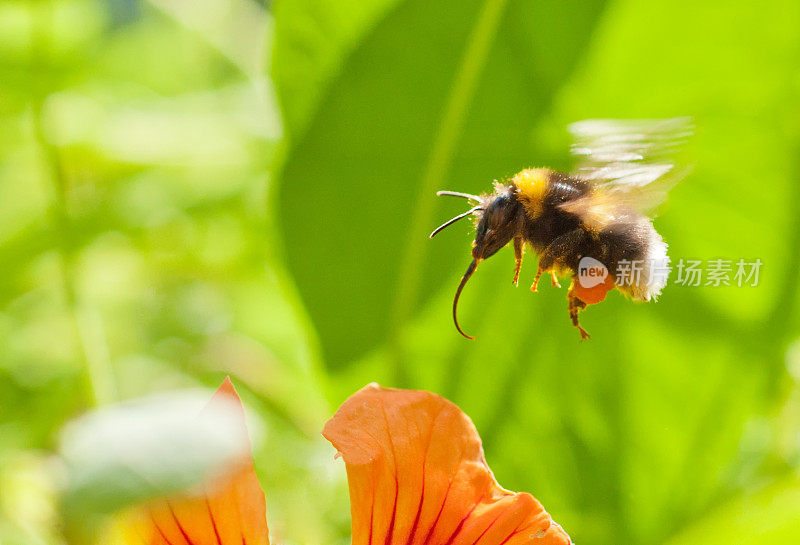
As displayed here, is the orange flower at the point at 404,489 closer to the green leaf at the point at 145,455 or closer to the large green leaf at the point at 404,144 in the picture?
the green leaf at the point at 145,455

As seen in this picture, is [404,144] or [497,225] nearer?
[497,225]

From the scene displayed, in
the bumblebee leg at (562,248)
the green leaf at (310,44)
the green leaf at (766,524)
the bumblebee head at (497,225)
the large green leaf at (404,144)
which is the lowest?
the green leaf at (766,524)

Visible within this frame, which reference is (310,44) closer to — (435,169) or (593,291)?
(435,169)

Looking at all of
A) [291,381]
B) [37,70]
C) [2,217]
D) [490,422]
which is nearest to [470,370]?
[490,422]

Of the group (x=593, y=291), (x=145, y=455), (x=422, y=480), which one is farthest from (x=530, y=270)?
(x=145, y=455)

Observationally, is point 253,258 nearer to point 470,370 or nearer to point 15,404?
point 15,404

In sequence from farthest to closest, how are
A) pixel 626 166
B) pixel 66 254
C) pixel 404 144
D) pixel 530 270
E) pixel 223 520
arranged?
pixel 66 254
pixel 404 144
pixel 530 270
pixel 626 166
pixel 223 520

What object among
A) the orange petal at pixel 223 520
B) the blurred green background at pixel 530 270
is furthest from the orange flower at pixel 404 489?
the blurred green background at pixel 530 270

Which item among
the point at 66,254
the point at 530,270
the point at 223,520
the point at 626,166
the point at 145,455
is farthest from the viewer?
the point at 66,254

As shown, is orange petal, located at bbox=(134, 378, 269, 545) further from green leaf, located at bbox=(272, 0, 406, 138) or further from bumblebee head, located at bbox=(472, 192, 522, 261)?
green leaf, located at bbox=(272, 0, 406, 138)
